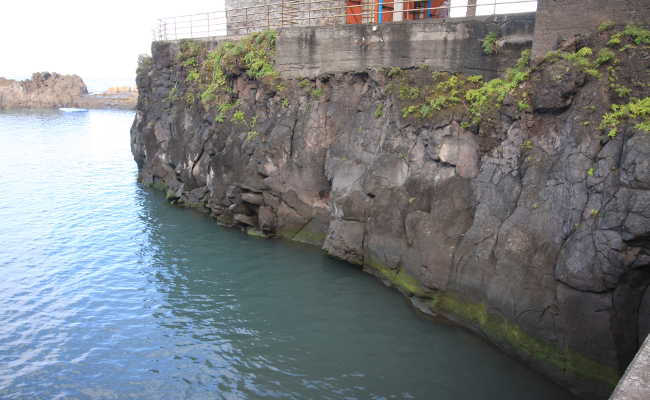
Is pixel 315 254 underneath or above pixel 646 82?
underneath

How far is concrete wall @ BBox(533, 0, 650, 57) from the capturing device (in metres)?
10.9

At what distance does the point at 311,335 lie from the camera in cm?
1233

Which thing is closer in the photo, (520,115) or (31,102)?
(520,115)

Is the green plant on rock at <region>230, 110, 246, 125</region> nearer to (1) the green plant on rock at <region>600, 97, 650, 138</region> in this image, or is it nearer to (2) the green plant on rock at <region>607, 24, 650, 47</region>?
(2) the green plant on rock at <region>607, 24, 650, 47</region>

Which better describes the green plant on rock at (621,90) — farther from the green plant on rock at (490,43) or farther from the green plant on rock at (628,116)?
the green plant on rock at (490,43)

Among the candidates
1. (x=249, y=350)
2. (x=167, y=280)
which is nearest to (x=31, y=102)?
(x=167, y=280)

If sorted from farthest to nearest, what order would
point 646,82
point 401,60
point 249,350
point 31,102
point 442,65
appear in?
point 31,102
point 401,60
point 442,65
point 249,350
point 646,82

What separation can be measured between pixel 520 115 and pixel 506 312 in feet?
16.7

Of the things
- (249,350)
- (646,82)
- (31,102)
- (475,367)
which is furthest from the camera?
(31,102)

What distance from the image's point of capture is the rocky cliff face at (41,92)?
282 ft

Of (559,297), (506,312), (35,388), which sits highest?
(559,297)

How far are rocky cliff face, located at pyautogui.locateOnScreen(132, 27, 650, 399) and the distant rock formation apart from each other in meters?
81.2

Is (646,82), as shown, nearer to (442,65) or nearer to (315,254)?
(442,65)

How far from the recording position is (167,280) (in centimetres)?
1573
